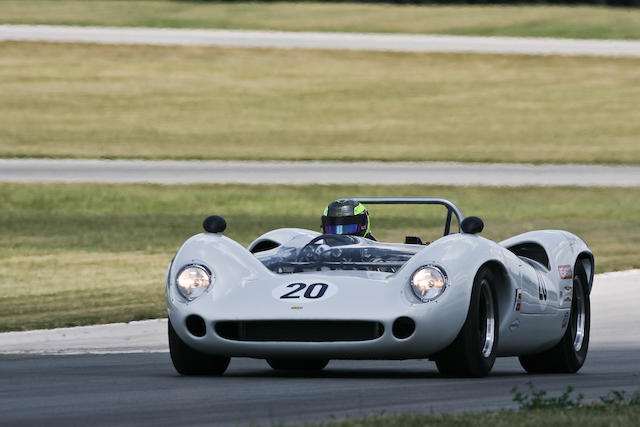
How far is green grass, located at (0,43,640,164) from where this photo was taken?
38.7m

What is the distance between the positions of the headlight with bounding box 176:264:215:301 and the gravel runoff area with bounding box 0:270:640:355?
2838 mm

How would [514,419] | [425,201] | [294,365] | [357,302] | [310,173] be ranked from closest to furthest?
[514,419], [357,302], [294,365], [425,201], [310,173]

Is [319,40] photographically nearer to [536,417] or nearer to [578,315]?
[578,315]

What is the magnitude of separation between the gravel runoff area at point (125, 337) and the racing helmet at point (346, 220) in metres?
2.43

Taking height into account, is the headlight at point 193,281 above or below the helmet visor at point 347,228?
below

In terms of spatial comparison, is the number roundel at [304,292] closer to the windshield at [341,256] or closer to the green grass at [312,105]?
the windshield at [341,256]

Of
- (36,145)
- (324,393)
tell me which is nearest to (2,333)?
(324,393)

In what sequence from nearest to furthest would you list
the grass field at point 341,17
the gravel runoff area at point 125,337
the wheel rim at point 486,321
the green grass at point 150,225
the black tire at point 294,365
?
the wheel rim at point 486,321
the black tire at point 294,365
the gravel runoff area at point 125,337
the green grass at point 150,225
the grass field at point 341,17

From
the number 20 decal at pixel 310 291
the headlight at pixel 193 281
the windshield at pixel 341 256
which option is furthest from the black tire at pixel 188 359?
the number 20 decal at pixel 310 291

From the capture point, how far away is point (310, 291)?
8.91 m

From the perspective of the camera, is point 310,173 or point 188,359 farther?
point 310,173

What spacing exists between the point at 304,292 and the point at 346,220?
5.22ft

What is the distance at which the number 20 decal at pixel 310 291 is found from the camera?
887cm

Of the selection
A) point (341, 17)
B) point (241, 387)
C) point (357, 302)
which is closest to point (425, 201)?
point (357, 302)
